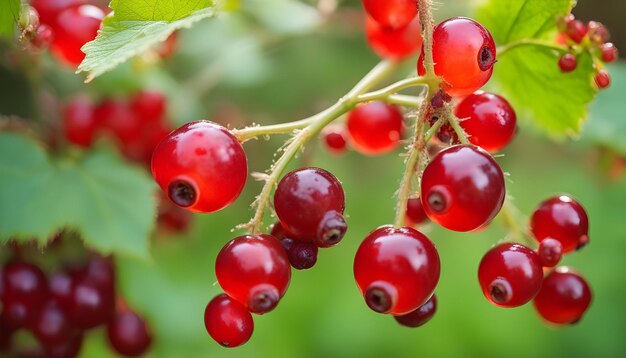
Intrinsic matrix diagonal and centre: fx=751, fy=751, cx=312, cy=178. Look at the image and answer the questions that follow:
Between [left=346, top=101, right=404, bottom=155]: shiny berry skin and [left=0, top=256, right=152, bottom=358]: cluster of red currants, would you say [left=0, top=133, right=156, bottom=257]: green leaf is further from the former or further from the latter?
[left=346, top=101, right=404, bottom=155]: shiny berry skin

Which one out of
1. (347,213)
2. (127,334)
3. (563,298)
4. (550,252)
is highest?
(550,252)

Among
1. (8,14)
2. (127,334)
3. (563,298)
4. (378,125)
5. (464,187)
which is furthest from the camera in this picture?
(127,334)

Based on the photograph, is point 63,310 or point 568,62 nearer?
point 568,62

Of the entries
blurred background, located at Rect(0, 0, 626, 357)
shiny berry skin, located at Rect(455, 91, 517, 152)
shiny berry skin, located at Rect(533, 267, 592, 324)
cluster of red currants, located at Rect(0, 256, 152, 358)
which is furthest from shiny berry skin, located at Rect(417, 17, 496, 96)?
blurred background, located at Rect(0, 0, 626, 357)

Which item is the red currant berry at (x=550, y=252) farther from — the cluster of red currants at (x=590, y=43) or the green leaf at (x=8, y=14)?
the green leaf at (x=8, y=14)

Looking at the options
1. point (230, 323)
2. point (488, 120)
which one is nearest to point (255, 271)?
point (230, 323)

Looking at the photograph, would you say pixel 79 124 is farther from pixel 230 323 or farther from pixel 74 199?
pixel 230 323

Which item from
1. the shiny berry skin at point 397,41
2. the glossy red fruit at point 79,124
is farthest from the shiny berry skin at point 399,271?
the glossy red fruit at point 79,124
